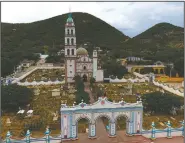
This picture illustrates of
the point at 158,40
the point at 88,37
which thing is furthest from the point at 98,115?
the point at 88,37

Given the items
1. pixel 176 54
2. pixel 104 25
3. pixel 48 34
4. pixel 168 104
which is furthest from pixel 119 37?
pixel 168 104

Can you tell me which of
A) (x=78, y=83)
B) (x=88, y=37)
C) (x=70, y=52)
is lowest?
(x=78, y=83)

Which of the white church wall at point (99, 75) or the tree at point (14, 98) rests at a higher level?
the white church wall at point (99, 75)

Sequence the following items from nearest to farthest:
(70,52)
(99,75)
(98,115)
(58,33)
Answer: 1. (98,115)
2. (70,52)
3. (99,75)
4. (58,33)

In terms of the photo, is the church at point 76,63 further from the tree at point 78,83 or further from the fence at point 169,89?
the fence at point 169,89

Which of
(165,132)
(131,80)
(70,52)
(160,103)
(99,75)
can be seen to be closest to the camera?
(165,132)

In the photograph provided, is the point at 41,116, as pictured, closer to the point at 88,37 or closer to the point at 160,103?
the point at 160,103

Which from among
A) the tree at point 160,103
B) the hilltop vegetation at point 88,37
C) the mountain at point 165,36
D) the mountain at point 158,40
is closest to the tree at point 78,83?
the tree at point 160,103

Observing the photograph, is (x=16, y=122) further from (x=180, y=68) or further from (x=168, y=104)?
(x=180, y=68)
